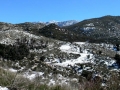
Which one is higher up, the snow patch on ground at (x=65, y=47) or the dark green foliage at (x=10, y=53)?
the dark green foliage at (x=10, y=53)

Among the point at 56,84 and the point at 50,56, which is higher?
the point at 56,84

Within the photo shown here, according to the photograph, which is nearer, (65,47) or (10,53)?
(10,53)

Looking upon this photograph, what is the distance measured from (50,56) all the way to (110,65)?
59.1 ft

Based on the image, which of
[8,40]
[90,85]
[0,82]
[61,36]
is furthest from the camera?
[61,36]

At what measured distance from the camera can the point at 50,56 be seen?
81.6m

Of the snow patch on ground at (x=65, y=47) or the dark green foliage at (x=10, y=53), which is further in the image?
the snow patch on ground at (x=65, y=47)

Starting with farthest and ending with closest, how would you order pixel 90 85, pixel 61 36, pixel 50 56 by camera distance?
1. pixel 61 36
2. pixel 50 56
3. pixel 90 85

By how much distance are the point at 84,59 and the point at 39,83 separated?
7592 cm

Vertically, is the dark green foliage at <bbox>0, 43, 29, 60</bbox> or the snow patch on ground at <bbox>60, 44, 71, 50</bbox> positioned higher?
the dark green foliage at <bbox>0, 43, 29, 60</bbox>

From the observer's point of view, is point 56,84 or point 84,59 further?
point 84,59

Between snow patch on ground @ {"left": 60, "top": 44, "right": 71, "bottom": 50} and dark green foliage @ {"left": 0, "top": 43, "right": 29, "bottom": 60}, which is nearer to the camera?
dark green foliage @ {"left": 0, "top": 43, "right": 29, "bottom": 60}

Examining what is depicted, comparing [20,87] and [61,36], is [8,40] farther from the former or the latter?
[20,87]

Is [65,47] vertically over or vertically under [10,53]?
under

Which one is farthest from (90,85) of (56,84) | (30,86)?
(30,86)
